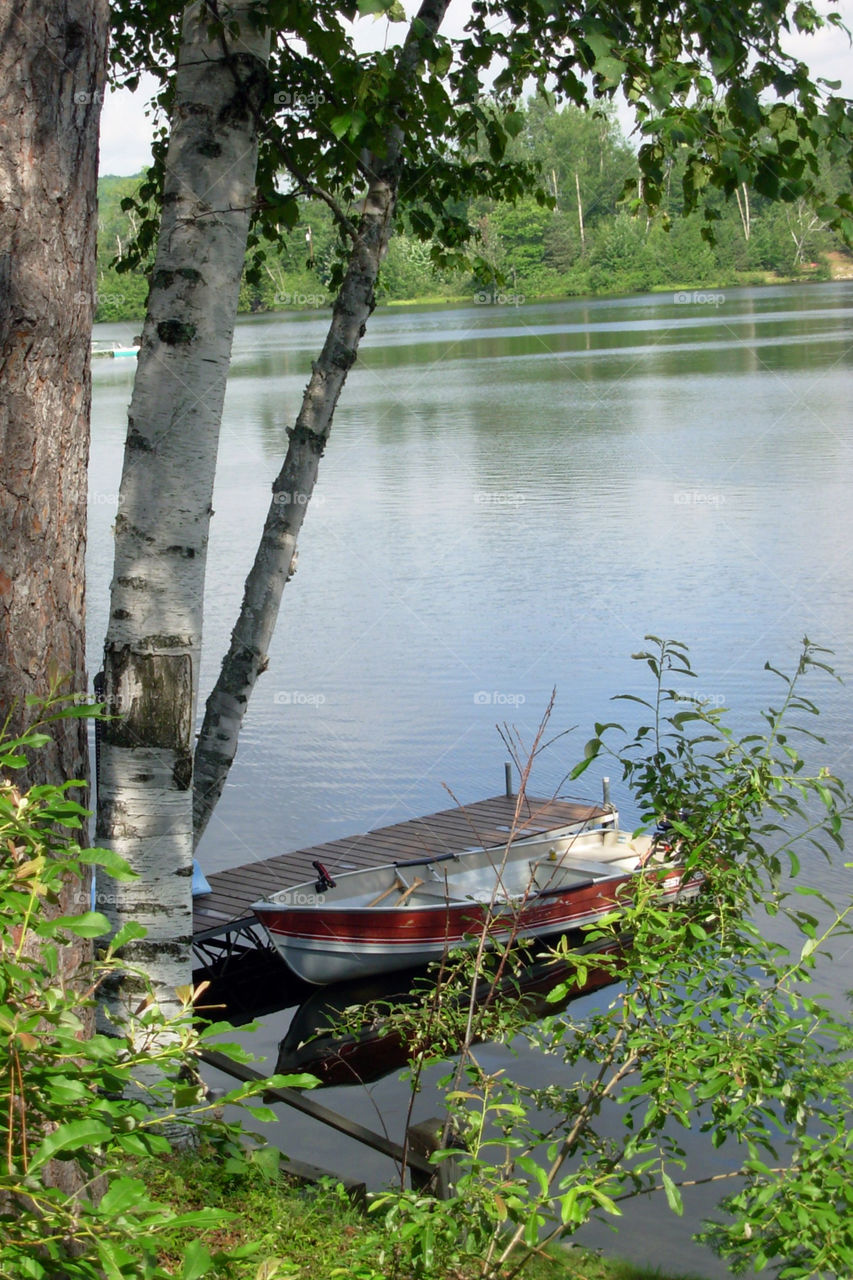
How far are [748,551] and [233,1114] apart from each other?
51.6ft

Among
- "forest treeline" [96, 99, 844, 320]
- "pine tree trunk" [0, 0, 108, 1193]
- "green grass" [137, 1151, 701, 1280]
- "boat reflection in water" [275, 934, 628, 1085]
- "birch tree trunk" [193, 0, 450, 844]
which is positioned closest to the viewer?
"pine tree trunk" [0, 0, 108, 1193]

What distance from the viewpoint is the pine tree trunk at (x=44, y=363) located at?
2574mm

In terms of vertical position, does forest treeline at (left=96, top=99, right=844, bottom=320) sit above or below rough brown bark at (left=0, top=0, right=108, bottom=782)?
above

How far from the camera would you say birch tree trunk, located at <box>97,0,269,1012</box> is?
349 centimetres

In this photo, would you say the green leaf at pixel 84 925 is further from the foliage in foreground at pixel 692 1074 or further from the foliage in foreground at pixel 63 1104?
the foliage in foreground at pixel 692 1074

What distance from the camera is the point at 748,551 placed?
21203 millimetres

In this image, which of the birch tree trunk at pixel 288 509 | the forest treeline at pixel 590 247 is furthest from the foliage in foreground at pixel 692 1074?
the forest treeline at pixel 590 247

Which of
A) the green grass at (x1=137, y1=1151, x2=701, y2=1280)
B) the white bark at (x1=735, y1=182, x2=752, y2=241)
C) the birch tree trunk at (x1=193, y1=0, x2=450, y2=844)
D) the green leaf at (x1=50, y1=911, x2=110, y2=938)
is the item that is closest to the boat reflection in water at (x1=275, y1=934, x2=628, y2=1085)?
the birch tree trunk at (x1=193, y1=0, x2=450, y2=844)

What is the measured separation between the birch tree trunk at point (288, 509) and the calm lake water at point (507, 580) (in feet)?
11.3

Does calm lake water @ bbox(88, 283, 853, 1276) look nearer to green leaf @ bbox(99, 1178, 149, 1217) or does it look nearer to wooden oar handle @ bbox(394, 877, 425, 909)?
wooden oar handle @ bbox(394, 877, 425, 909)

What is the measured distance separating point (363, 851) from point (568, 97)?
23.8 ft

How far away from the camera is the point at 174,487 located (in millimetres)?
3504

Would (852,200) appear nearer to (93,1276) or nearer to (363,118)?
(363,118)

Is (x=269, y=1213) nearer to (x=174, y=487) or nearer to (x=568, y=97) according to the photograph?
(x=174, y=487)
